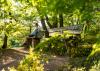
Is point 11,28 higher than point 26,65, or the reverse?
point 26,65

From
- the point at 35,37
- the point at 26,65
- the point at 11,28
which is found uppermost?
the point at 26,65

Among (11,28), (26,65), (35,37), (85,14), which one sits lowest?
(35,37)

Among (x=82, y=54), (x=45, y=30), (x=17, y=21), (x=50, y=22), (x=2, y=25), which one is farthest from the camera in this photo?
(x=50, y=22)

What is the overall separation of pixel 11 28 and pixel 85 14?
2087cm

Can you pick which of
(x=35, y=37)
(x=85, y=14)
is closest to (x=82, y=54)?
(x=35, y=37)

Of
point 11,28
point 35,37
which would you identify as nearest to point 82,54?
point 11,28

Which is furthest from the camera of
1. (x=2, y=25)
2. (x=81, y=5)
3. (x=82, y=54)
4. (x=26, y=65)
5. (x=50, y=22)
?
(x=50, y=22)

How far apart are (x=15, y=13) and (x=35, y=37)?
441cm

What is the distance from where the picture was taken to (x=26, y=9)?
24.8m

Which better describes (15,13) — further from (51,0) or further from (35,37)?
(51,0)

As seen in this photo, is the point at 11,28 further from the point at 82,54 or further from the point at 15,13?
the point at 82,54

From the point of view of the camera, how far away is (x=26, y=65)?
6305 millimetres

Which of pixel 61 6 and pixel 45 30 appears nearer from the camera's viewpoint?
pixel 61 6

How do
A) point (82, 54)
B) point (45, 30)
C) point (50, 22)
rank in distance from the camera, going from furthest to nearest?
1. point (50, 22)
2. point (45, 30)
3. point (82, 54)
